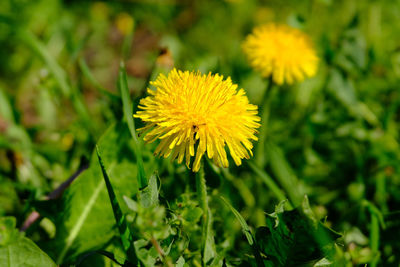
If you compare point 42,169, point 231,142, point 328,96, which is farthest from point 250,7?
point 231,142

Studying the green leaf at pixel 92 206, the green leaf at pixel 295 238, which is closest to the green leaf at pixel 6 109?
the green leaf at pixel 92 206

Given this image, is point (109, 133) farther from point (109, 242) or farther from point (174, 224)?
point (174, 224)

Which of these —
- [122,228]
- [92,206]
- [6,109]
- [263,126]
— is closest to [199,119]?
[122,228]

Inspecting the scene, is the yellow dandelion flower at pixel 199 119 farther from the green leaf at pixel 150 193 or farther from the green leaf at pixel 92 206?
the green leaf at pixel 92 206

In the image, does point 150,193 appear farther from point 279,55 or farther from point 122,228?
point 279,55

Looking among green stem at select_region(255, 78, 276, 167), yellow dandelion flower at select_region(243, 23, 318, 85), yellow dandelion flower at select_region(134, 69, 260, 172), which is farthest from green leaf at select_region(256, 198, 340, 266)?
yellow dandelion flower at select_region(243, 23, 318, 85)

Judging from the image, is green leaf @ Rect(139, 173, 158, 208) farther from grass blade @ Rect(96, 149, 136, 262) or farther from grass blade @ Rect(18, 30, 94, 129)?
grass blade @ Rect(18, 30, 94, 129)

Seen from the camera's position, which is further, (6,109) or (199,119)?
(6,109)
